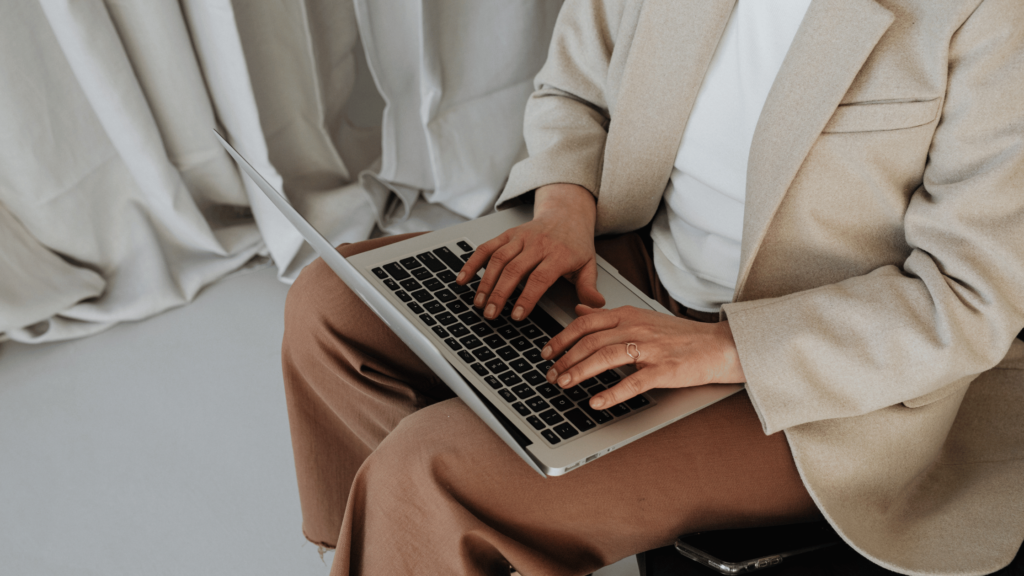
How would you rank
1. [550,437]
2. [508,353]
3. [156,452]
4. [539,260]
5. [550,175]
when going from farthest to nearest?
[156,452], [550,175], [539,260], [508,353], [550,437]

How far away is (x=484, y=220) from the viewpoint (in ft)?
3.24

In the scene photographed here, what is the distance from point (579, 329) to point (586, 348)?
29 millimetres

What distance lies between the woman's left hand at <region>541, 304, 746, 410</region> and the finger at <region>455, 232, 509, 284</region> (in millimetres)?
155

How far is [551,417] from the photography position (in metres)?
0.69

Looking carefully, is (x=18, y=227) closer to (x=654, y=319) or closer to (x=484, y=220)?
(x=484, y=220)

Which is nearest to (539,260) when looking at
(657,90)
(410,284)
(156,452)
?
(410,284)

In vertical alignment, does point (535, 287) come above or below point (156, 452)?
above

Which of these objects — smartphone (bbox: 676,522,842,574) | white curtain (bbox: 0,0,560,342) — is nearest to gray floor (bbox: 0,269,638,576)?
white curtain (bbox: 0,0,560,342)

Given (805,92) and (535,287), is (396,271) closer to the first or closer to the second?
(535,287)

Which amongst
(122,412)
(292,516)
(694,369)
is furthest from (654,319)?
(122,412)

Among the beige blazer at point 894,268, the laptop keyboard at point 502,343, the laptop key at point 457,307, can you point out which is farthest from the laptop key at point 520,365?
the beige blazer at point 894,268

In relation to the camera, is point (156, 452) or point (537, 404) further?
point (156, 452)

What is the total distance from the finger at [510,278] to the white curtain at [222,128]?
0.91 metres

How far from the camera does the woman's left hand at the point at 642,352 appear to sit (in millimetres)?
697
